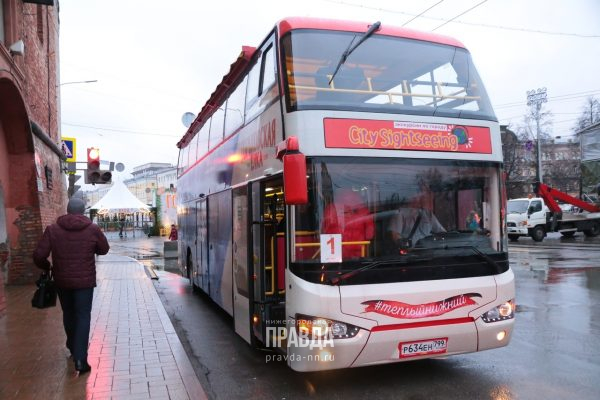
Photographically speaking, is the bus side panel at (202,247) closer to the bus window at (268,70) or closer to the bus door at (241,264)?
the bus door at (241,264)

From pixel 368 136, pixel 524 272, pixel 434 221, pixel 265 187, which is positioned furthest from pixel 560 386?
pixel 524 272

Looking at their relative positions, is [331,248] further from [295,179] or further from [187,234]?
[187,234]

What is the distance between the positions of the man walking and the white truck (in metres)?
24.7

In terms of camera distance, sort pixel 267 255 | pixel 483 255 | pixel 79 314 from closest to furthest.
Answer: pixel 483 255
pixel 79 314
pixel 267 255

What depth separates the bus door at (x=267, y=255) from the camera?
5520 mm

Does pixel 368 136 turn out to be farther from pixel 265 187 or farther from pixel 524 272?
pixel 524 272

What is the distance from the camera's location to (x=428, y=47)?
19.2 feet

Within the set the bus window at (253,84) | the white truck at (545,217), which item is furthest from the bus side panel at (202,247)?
the white truck at (545,217)

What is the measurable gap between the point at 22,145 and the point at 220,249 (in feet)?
19.4

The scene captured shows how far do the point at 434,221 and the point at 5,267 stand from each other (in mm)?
10011

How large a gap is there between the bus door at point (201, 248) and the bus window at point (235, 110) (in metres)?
2.20

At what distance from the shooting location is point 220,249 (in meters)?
8.16

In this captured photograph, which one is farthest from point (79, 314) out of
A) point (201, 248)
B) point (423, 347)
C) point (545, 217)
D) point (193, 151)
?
point (545, 217)

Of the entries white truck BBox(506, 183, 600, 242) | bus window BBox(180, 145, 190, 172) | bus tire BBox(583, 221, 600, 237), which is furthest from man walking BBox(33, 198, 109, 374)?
bus tire BBox(583, 221, 600, 237)
